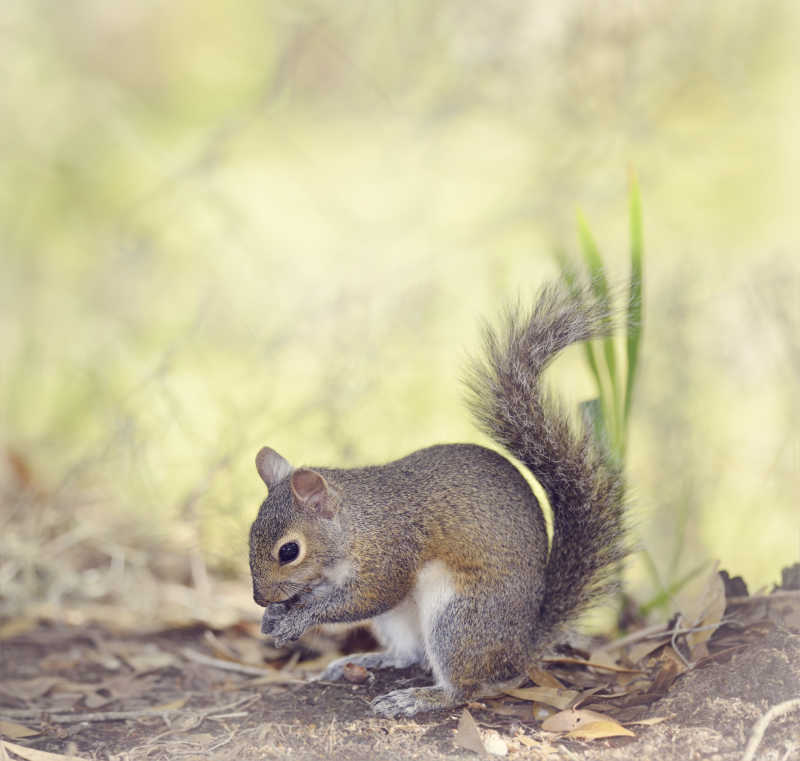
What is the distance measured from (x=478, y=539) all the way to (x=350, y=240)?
269 cm

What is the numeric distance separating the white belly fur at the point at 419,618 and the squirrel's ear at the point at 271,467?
0.38m

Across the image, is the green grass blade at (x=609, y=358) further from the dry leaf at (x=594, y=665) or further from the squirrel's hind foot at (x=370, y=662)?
the squirrel's hind foot at (x=370, y=662)

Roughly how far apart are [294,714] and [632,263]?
1.29m

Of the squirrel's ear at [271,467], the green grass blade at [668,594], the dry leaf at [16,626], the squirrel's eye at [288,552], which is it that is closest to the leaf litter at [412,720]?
the green grass blade at [668,594]

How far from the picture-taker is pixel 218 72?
5344mm

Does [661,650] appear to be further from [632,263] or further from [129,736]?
[129,736]

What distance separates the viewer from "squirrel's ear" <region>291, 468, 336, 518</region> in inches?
74.0

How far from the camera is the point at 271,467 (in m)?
2.09

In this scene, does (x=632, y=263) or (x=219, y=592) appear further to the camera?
(x=219, y=592)

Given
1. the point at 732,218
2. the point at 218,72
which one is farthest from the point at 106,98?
the point at 732,218

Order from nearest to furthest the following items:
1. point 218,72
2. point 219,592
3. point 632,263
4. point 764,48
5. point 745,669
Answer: point 745,669, point 632,263, point 219,592, point 764,48, point 218,72

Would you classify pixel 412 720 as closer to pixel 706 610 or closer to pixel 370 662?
pixel 370 662

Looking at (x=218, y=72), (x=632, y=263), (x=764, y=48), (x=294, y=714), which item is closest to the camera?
(x=294, y=714)

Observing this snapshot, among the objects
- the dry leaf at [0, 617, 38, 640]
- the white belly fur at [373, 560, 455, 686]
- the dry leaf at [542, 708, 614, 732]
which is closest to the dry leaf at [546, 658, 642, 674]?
the dry leaf at [542, 708, 614, 732]
